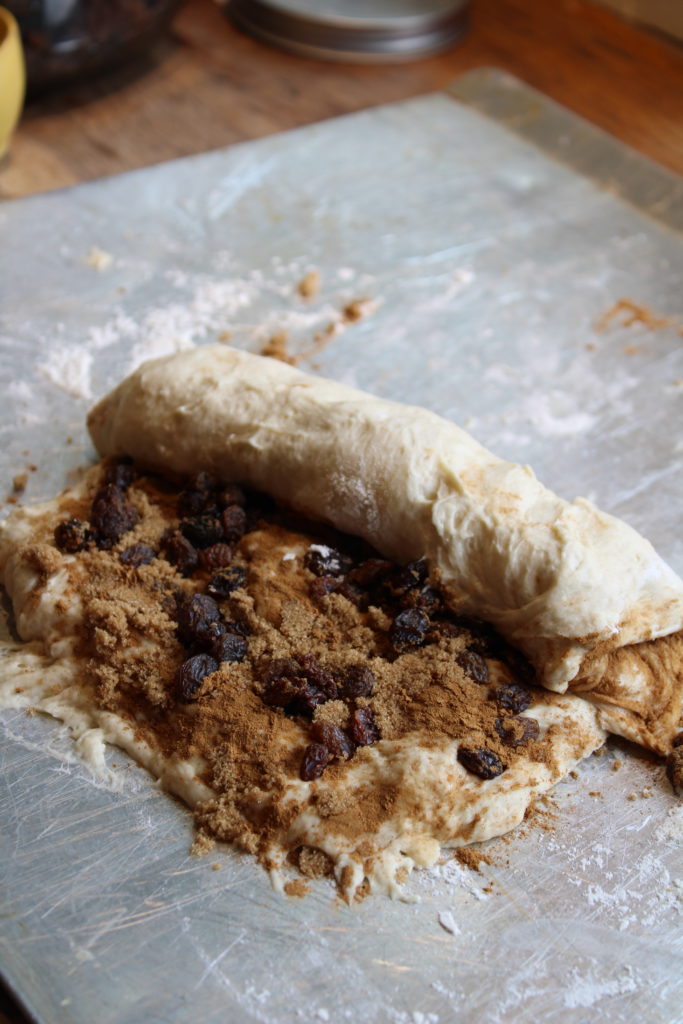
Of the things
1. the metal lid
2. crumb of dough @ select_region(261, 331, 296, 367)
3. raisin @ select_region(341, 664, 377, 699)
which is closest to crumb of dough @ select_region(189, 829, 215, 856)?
raisin @ select_region(341, 664, 377, 699)

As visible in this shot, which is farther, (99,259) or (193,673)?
(99,259)

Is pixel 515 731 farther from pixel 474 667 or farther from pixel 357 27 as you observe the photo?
pixel 357 27

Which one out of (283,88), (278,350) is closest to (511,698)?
(278,350)

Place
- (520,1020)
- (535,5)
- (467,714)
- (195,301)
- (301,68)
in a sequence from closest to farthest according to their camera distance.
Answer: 1. (520,1020)
2. (467,714)
3. (195,301)
4. (301,68)
5. (535,5)

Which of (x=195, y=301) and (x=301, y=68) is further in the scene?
(x=301, y=68)

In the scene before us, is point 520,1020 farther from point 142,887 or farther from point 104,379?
point 104,379

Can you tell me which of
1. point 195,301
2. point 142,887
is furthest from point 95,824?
point 195,301
